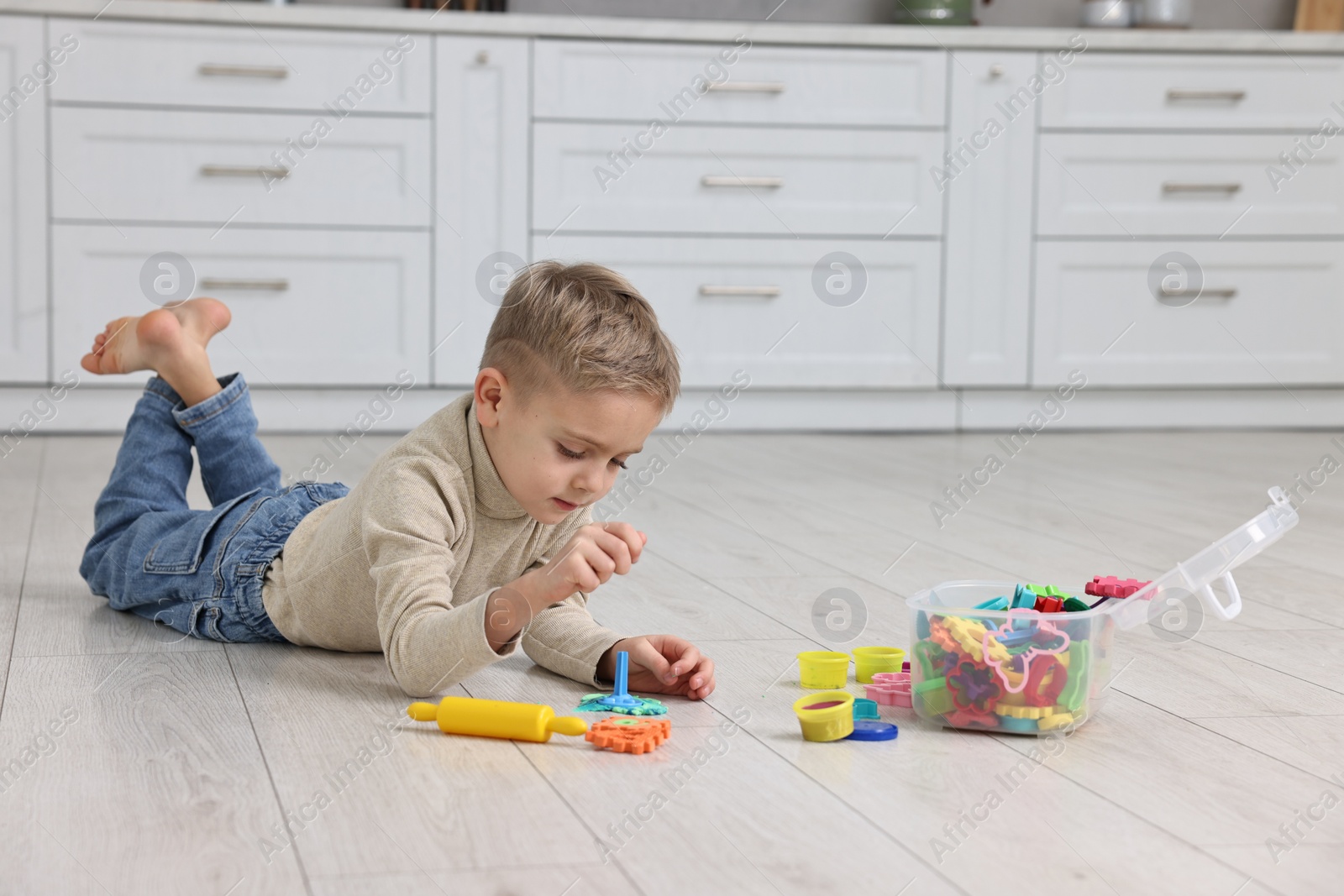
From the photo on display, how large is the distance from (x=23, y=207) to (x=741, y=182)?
1414 millimetres

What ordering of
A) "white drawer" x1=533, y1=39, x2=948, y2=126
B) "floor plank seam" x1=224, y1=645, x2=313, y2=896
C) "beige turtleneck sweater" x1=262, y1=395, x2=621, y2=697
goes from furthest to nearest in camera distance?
"white drawer" x1=533, y1=39, x2=948, y2=126, "beige turtleneck sweater" x1=262, y1=395, x2=621, y2=697, "floor plank seam" x1=224, y1=645, x2=313, y2=896

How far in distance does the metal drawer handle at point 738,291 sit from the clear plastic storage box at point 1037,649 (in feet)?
6.63

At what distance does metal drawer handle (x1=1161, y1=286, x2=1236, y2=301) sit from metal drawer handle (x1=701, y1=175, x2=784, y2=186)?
3.04 feet

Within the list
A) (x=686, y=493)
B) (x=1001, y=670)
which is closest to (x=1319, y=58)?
(x=686, y=493)

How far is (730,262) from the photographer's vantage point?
2977 millimetres

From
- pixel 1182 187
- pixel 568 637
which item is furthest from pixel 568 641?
pixel 1182 187

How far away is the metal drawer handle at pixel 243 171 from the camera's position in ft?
9.03

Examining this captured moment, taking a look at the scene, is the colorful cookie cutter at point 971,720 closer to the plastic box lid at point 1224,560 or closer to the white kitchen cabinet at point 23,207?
the plastic box lid at point 1224,560

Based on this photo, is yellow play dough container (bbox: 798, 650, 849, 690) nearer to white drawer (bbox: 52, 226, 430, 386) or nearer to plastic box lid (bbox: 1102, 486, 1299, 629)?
plastic box lid (bbox: 1102, 486, 1299, 629)

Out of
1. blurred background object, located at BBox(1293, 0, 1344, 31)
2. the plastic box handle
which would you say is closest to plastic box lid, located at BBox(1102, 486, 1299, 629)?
the plastic box handle

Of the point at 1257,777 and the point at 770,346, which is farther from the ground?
the point at 770,346

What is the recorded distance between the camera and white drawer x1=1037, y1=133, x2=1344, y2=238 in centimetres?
307

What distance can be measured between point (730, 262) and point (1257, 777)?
2.18 metres

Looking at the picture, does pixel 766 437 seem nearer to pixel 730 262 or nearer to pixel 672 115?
pixel 730 262
